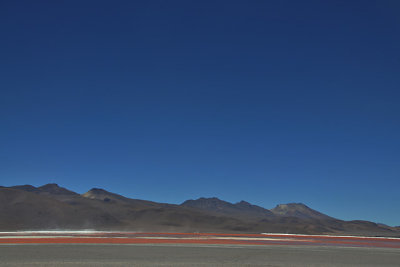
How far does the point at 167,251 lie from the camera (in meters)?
23.3

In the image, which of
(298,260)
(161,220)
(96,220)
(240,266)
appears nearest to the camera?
(240,266)

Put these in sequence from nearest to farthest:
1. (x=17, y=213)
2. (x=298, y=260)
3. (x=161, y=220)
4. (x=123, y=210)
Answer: (x=298, y=260), (x=17, y=213), (x=161, y=220), (x=123, y=210)

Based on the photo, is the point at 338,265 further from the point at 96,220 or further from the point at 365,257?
the point at 96,220

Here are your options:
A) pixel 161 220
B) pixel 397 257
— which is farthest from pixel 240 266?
pixel 161 220

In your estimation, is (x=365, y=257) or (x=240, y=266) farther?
(x=365, y=257)

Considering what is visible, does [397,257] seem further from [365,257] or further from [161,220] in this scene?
[161,220]

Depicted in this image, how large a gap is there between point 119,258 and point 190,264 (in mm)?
3970

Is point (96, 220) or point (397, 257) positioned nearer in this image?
point (397, 257)

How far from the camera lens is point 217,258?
20406mm

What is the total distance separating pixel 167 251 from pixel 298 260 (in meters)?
7.64

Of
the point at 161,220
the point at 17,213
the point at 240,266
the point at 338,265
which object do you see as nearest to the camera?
the point at 240,266

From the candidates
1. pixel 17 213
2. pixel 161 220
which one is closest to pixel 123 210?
pixel 161 220

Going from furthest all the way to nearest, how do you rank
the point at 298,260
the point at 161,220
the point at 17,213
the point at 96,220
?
1. the point at 161,220
2. the point at 96,220
3. the point at 17,213
4. the point at 298,260

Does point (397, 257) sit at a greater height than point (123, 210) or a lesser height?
lesser
